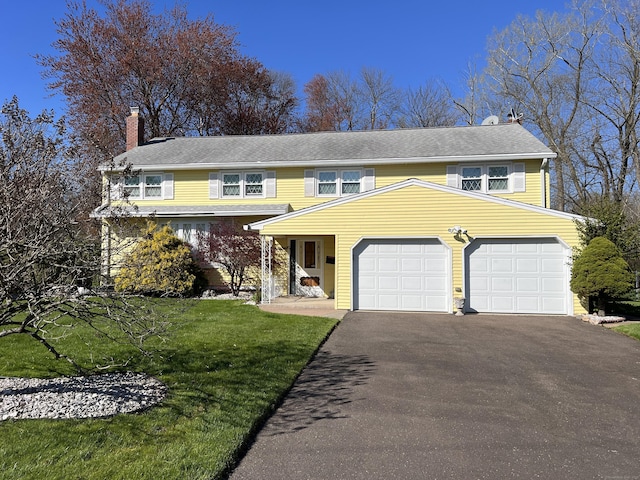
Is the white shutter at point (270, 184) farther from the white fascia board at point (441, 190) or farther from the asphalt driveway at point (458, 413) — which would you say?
the asphalt driveway at point (458, 413)

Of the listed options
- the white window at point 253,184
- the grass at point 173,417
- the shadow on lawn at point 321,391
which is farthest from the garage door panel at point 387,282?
the white window at point 253,184

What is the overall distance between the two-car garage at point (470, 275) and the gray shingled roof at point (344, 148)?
4.86 metres

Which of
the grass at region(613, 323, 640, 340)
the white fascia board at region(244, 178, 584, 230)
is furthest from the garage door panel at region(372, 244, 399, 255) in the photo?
the grass at region(613, 323, 640, 340)

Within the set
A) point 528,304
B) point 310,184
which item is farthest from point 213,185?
point 528,304

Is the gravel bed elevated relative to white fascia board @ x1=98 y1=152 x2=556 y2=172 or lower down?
lower down

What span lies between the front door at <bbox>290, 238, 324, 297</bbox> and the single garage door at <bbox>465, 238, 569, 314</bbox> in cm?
552

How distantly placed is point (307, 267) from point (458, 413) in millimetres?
11090

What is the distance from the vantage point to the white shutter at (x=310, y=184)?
17.0 m

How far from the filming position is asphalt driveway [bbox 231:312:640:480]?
3.69 m

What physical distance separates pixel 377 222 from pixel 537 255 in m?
4.64

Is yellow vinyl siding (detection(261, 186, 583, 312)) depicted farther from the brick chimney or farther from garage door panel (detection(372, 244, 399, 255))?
the brick chimney

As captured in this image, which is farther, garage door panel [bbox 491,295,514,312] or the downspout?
the downspout

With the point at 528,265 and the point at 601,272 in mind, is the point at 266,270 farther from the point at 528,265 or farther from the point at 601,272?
the point at 601,272

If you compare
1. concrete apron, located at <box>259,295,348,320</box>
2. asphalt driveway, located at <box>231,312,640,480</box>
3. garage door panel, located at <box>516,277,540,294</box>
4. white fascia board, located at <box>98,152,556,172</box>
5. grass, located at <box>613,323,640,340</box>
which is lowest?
asphalt driveway, located at <box>231,312,640,480</box>
